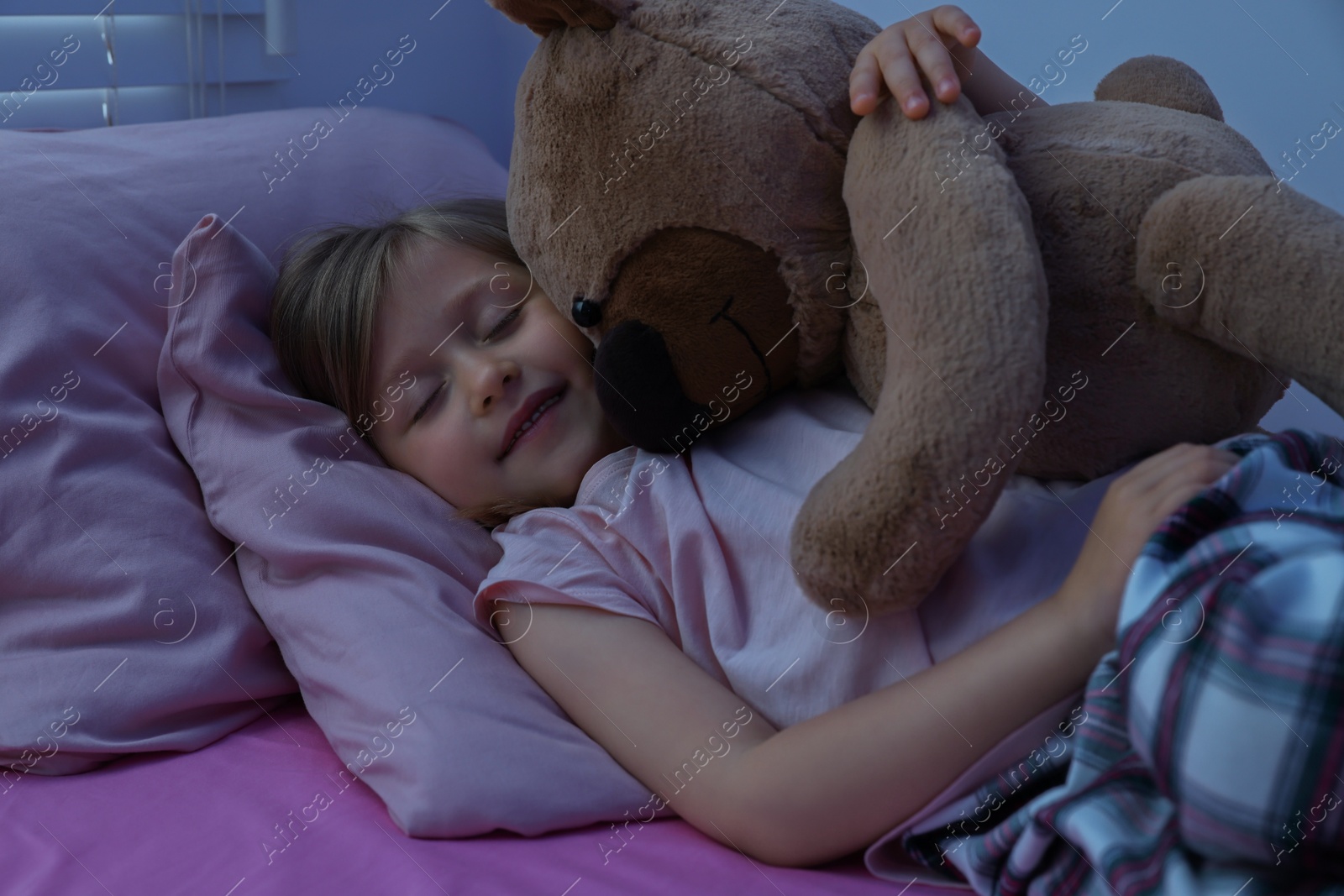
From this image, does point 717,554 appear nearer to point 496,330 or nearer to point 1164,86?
point 496,330

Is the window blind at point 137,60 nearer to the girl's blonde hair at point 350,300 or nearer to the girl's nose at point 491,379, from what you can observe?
the girl's blonde hair at point 350,300

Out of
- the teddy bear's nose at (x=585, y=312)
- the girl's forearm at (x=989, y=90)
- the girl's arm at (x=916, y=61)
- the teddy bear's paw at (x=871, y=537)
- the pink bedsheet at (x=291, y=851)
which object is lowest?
the pink bedsheet at (x=291, y=851)

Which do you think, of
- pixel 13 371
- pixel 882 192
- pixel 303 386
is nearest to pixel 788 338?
pixel 882 192

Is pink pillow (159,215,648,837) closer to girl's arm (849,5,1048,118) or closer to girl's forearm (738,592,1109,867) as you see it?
girl's forearm (738,592,1109,867)

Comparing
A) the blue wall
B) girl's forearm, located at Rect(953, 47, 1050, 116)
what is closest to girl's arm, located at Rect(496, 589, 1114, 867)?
girl's forearm, located at Rect(953, 47, 1050, 116)

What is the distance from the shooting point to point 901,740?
651mm

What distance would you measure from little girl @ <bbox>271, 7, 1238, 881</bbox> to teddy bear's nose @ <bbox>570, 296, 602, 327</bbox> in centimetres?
13

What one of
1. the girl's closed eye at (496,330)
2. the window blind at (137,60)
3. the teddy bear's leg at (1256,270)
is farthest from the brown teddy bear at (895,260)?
the window blind at (137,60)

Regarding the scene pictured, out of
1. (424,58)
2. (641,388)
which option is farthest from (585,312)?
(424,58)

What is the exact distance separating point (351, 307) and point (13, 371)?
10.8 inches

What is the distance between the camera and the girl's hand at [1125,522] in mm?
593

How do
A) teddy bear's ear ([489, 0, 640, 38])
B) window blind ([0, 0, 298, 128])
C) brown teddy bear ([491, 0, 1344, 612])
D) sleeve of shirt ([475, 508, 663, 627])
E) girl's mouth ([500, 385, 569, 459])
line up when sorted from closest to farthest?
brown teddy bear ([491, 0, 1344, 612]), teddy bear's ear ([489, 0, 640, 38]), sleeve of shirt ([475, 508, 663, 627]), girl's mouth ([500, 385, 569, 459]), window blind ([0, 0, 298, 128])

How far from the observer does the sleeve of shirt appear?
80cm

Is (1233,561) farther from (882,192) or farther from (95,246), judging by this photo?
(95,246)
